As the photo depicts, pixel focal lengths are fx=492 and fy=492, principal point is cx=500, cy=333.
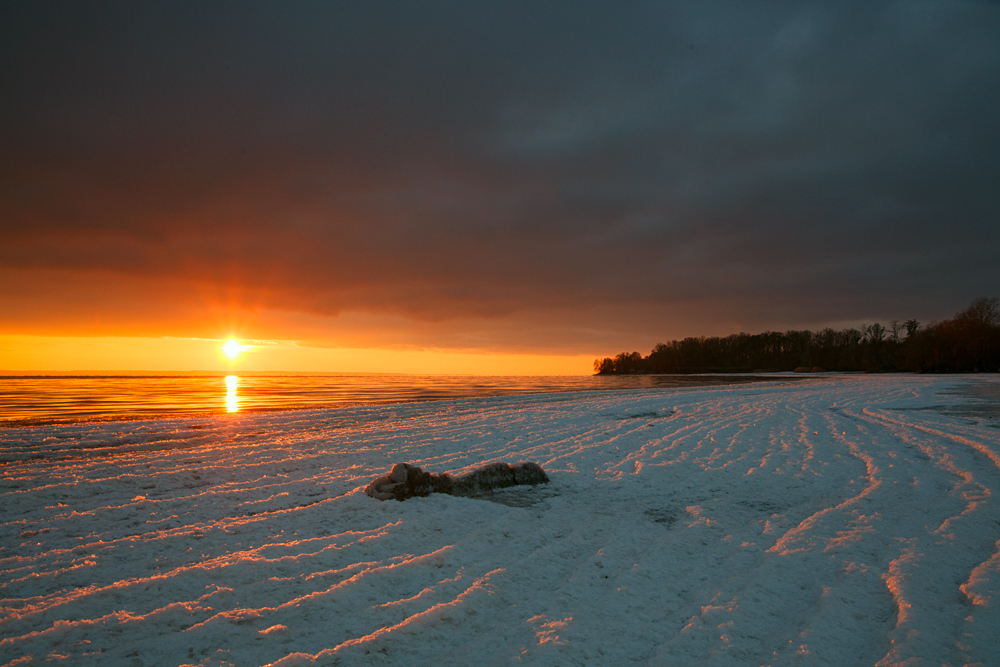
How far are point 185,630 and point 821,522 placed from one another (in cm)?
559

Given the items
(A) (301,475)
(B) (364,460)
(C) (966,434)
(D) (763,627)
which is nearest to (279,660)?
(D) (763,627)

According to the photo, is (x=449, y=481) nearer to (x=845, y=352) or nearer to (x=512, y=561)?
(x=512, y=561)

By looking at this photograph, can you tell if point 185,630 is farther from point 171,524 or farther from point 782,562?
point 782,562

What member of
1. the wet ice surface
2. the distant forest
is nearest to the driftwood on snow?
the wet ice surface

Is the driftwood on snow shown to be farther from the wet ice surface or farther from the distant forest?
the distant forest

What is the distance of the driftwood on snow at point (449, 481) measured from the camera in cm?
580

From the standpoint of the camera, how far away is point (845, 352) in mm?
81875

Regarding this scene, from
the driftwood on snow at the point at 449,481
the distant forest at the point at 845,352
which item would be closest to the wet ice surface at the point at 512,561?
the driftwood on snow at the point at 449,481

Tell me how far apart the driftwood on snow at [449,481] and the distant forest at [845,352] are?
75.1 meters

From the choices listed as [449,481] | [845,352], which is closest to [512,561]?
[449,481]

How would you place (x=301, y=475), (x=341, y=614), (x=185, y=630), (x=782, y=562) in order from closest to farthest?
(x=185, y=630)
(x=341, y=614)
(x=782, y=562)
(x=301, y=475)

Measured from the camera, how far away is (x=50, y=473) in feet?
23.9

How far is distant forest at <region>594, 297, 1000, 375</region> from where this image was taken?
2308 inches

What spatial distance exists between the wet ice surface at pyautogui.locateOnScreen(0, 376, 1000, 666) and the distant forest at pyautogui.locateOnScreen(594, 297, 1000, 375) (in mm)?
68668
